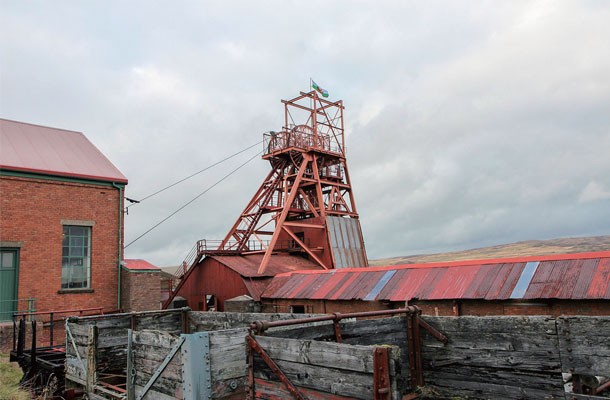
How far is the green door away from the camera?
55.9 feet

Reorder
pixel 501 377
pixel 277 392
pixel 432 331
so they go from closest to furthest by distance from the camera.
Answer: pixel 277 392 → pixel 501 377 → pixel 432 331

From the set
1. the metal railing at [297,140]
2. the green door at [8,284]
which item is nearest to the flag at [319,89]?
the metal railing at [297,140]

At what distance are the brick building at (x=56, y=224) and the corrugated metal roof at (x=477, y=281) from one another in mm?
8075

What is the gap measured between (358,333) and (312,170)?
75.6 feet

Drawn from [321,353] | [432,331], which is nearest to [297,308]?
[432,331]

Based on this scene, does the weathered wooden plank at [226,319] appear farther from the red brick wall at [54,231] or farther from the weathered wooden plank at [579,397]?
the red brick wall at [54,231]

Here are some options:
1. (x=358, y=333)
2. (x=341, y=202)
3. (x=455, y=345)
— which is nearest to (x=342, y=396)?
(x=358, y=333)

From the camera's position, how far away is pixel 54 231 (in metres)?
18.2

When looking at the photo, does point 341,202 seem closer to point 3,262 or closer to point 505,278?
point 505,278

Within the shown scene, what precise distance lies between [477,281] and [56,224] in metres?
15.9

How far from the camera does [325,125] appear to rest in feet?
98.5

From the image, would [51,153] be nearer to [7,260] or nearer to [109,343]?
[7,260]

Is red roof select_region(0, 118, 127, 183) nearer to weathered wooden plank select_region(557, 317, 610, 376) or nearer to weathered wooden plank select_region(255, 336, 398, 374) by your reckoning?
weathered wooden plank select_region(255, 336, 398, 374)

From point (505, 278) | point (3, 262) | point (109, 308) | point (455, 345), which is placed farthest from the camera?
point (109, 308)
